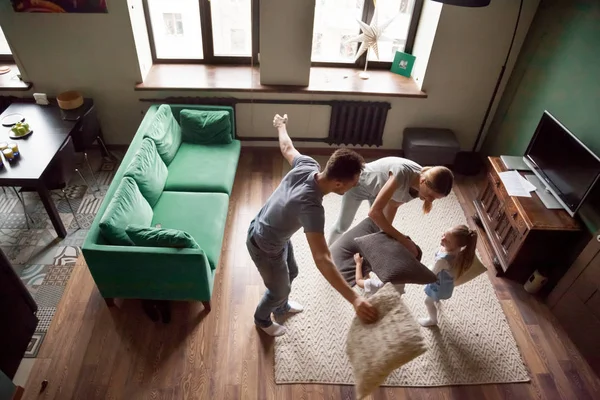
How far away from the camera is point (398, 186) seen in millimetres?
2355

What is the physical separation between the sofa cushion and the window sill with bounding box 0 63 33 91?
377 centimetres

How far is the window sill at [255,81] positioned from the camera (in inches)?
156

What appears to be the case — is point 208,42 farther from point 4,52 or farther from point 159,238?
point 159,238

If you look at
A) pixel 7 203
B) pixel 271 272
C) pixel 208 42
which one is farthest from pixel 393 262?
pixel 7 203

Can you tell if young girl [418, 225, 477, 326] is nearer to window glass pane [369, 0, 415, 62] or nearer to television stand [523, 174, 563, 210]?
television stand [523, 174, 563, 210]

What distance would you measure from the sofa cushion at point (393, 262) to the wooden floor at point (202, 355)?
941 mm

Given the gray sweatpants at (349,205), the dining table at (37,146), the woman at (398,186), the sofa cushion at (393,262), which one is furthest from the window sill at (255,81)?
the sofa cushion at (393,262)

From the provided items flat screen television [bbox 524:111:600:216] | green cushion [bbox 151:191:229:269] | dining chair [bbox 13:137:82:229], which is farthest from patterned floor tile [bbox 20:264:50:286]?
flat screen television [bbox 524:111:600:216]

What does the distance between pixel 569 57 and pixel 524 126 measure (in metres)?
0.72

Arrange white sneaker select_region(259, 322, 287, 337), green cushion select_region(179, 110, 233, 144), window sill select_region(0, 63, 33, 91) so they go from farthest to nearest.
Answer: window sill select_region(0, 63, 33, 91) → green cushion select_region(179, 110, 233, 144) → white sneaker select_region(259, 322, 287, 337)

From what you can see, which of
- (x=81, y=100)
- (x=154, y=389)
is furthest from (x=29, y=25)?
(x=154, y=389)

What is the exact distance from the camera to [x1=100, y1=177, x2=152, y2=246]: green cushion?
2.41 metres

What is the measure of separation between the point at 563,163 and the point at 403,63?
6.65ft

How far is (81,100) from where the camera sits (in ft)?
12.2
